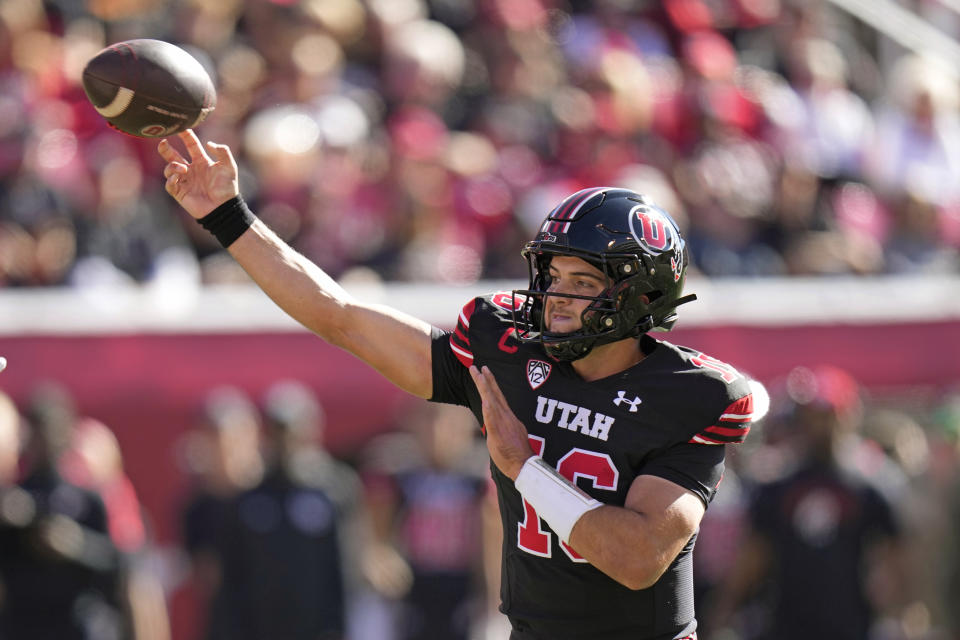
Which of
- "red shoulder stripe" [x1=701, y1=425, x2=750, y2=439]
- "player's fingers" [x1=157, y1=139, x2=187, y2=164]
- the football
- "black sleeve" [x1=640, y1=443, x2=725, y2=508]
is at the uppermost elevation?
the football

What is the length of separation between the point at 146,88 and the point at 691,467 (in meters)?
1.75

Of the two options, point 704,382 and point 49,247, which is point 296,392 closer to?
point 49,247

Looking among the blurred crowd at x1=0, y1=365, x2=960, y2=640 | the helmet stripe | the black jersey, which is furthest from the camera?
the blurred crowd at x1=0, y1=365, x2=960, y2=640

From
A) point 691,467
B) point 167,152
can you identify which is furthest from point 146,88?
point 691,467

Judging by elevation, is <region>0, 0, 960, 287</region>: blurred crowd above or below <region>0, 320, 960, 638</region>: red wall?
A: above

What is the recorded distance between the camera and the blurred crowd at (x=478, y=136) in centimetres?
856

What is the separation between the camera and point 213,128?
9.18 meters

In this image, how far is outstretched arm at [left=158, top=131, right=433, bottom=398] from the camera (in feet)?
13.3

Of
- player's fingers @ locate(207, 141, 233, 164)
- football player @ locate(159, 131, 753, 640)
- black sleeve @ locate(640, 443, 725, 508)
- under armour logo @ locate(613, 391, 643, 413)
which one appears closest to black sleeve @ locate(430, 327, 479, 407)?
football player @ locate(159, 131, 753, 640)

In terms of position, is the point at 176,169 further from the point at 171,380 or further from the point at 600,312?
the point at 171,380

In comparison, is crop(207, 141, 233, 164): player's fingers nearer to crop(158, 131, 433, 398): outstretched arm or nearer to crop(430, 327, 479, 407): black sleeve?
crop(158, 131, 433, 398): outstretched arm

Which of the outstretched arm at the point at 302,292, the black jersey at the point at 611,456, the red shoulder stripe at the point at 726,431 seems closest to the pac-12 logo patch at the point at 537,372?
the black jersey at the point at 611,456

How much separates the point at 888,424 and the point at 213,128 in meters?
4.60

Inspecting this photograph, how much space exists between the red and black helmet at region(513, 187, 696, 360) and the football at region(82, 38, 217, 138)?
1.01 metres
